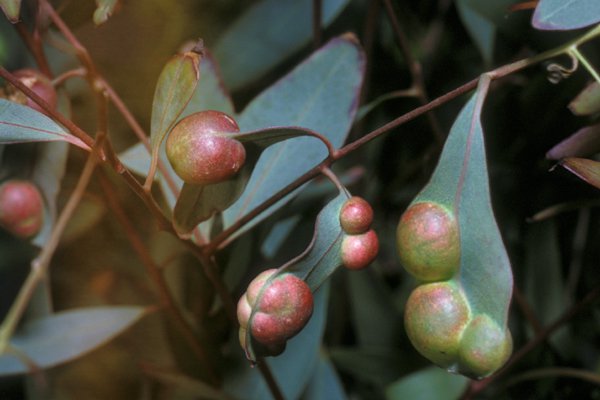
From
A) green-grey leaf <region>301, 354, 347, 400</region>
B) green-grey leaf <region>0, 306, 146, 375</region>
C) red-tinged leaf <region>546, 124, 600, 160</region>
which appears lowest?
green-grey leaf <region>301, 354, 347, 400</region>

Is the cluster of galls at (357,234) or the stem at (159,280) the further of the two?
the stem at (159,280)

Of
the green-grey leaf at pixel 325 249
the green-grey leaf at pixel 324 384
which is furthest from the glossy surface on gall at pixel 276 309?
the green-grey leaf at pixel 324 384

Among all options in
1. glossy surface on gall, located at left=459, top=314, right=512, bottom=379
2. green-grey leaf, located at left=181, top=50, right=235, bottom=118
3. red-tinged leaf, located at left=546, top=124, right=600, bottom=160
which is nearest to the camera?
glossy surface on gall, located at left=459, top=314, right=512, bottom=379

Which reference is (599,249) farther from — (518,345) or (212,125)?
(212,125)

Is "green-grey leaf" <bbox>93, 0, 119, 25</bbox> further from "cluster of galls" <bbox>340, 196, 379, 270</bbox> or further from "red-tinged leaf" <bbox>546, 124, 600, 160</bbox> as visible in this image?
"red-tinged leaf" <bbox>546, 124, 600, 160</bbox>

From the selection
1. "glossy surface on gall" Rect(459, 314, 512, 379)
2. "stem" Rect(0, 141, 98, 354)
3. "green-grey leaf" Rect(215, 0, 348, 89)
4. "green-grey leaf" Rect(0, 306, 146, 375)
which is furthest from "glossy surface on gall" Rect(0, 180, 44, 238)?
"glossy surface on gall" Rect(459, 314, 512, 379)

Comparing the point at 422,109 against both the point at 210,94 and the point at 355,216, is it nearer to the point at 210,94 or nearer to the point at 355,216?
the point at 355,216

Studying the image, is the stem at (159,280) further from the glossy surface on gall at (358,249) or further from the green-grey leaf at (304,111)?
the glossy surface on gall at (358,249)

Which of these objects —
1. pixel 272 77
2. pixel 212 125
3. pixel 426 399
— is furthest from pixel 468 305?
pixel 272 77

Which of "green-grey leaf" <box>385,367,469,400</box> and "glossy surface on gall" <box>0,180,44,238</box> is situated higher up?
"glossy surface on gall" <box>0,180,44,238</box>
